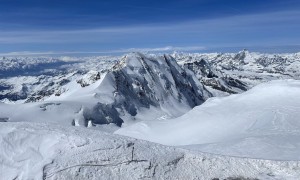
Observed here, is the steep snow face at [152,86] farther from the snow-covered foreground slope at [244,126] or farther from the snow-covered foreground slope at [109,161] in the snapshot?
the snow-covered foreground slope at [109,161]

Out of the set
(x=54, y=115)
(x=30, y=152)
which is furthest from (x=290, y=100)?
(x=54, y=115)

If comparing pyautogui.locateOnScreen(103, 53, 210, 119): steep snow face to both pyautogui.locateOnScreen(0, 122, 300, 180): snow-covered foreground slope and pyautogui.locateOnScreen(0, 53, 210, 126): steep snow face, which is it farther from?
pyautogui.locateOnScreen(0, 122, 300, 180): snow-covered foreground slope

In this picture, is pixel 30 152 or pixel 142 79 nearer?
pixel 30 152

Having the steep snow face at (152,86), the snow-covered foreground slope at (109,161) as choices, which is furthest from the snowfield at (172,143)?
the steep snow face at (152,86)

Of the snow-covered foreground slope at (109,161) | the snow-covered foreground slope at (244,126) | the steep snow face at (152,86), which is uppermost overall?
the snow-covered foreground slope at (109,161)

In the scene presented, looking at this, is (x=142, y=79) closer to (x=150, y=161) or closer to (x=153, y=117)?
(x=153, y=117)

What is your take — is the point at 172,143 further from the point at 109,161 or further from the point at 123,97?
the point at 123,97

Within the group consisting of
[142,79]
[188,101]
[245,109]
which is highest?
[245,109]
